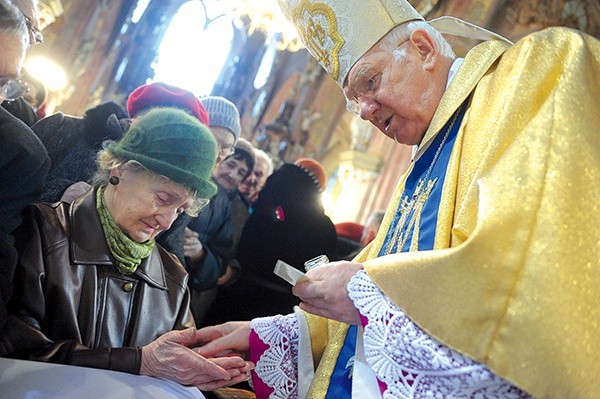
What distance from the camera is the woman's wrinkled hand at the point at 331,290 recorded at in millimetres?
1382

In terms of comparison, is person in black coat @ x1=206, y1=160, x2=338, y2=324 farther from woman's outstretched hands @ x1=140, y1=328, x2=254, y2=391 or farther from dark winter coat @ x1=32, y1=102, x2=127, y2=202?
woman's outstretched hands @ x1=140, y1=328, x2=254, y2=391

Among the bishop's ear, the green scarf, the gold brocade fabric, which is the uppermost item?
the bishop's ear

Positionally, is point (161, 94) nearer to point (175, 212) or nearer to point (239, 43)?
point (175, 212)

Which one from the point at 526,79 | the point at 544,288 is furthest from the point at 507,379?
the point at 526,79

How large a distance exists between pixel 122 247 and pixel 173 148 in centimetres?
39

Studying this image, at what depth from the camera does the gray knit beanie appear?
3.50 meters

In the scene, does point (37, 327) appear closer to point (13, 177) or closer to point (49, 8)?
point (13, 177)

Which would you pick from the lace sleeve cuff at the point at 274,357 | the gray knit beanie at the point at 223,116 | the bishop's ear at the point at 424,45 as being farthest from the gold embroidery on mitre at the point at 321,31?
the gray knit beanie at the point at 223,116

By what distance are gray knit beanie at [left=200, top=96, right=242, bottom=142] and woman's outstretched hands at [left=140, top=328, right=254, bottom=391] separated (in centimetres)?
184

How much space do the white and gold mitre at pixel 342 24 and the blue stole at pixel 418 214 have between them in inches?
16.3

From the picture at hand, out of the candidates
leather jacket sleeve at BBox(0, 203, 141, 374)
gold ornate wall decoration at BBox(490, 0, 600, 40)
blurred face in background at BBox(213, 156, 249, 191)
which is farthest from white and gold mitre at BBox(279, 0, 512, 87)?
gold ornate wall decoration at BBox(490, 0, 600, 40)

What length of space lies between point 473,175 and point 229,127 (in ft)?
7.29

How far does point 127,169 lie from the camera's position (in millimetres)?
2158

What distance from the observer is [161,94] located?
9.86ft
